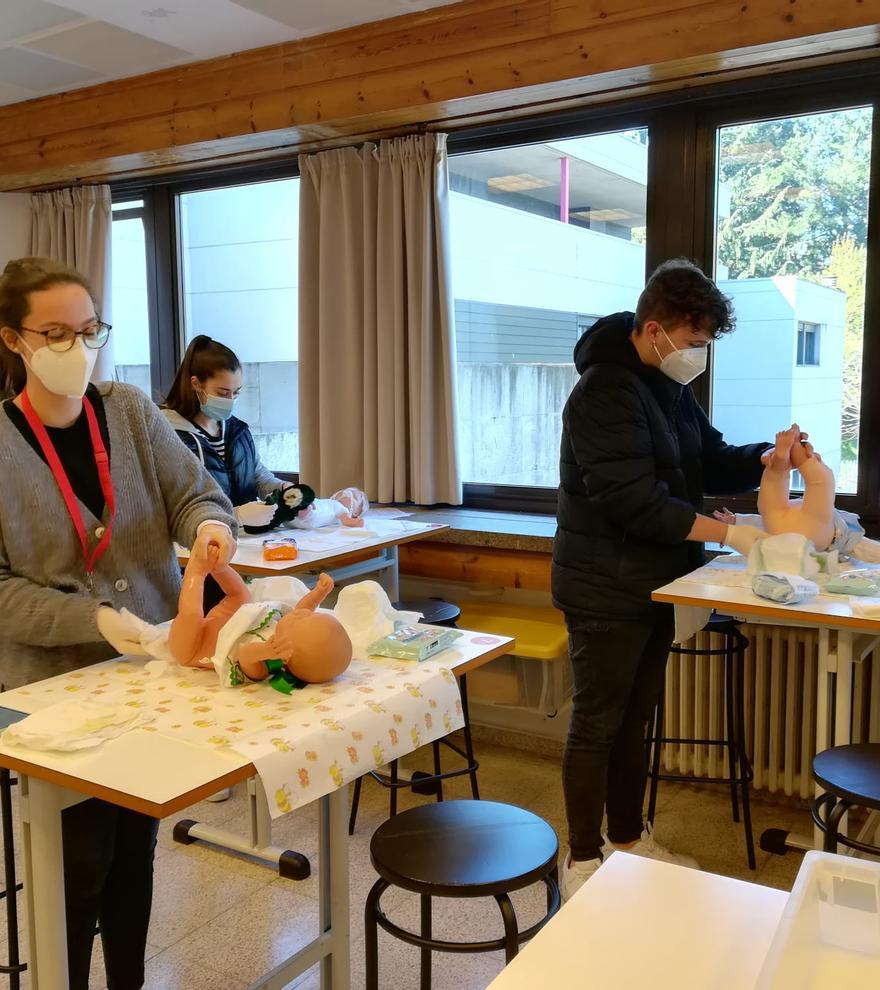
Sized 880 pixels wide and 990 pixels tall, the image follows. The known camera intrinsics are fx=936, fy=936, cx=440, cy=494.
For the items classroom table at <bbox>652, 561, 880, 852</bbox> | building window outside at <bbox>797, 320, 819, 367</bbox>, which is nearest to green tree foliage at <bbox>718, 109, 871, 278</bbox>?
building window outside at <bbox>797, 320, 819, 367</bbox>

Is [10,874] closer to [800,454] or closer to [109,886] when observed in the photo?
[109,886]

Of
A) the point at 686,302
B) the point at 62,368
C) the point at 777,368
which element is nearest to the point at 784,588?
the point at 686,302

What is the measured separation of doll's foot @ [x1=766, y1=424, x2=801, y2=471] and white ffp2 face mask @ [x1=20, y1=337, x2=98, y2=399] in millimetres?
1701

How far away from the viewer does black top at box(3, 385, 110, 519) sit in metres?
1.63

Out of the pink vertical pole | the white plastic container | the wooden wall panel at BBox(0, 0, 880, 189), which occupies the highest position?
the wooden wall panel at BBox(0, 0, 880, 189)

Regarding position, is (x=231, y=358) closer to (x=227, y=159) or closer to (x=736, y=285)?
(x=227, y=159)

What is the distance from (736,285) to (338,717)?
2.44 m

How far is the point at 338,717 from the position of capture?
139 centimetres

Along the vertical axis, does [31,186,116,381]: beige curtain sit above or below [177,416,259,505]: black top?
above

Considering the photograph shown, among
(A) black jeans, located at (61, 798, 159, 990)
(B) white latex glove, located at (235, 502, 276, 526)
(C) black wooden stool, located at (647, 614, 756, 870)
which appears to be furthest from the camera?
(B) white latex glove, located at (235, 502, 276, 526)

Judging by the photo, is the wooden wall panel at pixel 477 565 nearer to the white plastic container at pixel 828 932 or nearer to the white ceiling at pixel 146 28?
the white ceiling at pixel 146 28

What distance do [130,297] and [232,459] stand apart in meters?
2.05

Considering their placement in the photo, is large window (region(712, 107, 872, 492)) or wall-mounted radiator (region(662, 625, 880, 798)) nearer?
wall-mounted radiator (region(662, 625, 880, 798))

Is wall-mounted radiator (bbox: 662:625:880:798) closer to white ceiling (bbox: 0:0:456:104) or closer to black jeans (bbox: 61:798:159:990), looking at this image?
black jeans (bbox: 61:798:159:990)
